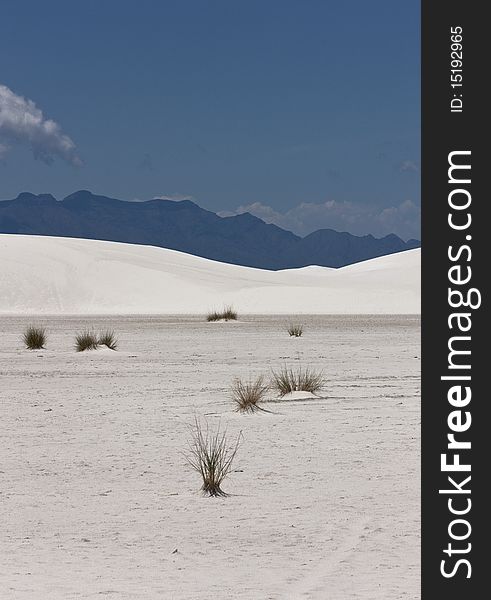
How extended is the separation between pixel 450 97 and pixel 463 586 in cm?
167

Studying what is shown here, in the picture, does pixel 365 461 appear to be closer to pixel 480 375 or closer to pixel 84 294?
pixel 480 375

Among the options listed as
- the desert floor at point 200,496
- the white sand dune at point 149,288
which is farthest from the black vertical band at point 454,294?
the white sand dune at point 149,288

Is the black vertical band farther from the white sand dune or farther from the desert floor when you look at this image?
the white sand dune

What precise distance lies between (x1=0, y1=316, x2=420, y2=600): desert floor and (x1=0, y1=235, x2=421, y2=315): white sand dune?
4951 centimetres

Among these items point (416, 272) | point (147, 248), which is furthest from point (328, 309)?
point (147, 248)

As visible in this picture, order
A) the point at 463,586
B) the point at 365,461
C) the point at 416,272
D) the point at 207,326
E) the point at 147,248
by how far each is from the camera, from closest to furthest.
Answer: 1. the point at 463,586
2. the point at 365,461
3. the point at 207,326
4. the point at 416,272
5. the point at 147,248

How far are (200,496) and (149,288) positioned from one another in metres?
65.2

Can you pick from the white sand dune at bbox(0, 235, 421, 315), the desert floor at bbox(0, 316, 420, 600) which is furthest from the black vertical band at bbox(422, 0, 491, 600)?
the white sand dune at bbox(0, 235, 421, 315)

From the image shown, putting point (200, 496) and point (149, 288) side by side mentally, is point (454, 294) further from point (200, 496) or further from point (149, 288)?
point (149, 288)

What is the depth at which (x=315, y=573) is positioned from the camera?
5.65 meters

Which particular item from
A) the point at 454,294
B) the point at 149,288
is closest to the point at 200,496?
the point at 454,294

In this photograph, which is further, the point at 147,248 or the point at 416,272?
the point at 147,248

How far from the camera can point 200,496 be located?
310 inches

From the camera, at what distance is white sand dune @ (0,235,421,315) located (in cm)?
6619
